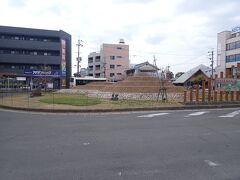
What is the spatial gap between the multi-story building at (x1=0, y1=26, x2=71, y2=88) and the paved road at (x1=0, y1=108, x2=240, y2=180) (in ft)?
178

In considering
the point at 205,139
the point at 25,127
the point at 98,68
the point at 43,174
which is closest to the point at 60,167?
the point at 43,174

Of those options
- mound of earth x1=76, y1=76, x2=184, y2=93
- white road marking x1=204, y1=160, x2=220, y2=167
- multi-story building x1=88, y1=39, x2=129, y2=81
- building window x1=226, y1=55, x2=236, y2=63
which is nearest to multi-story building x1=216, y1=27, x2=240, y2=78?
building window x1=226, y1=55, x2=236, y2=63

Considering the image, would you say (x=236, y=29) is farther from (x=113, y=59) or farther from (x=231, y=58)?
(x=113, y=59)

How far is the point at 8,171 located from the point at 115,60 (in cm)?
8613

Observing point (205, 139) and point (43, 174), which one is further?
point (205, 139)

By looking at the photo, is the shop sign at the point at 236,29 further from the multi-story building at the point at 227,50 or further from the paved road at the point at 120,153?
the paved road at the point at 120,153

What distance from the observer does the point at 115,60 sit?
90938 mm

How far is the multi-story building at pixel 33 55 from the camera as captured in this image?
63625 millimetres

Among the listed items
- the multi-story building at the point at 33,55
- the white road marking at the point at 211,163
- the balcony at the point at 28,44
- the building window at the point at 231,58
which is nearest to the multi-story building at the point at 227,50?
the building window at the point at 231,58

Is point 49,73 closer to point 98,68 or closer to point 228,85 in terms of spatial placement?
point 98,68

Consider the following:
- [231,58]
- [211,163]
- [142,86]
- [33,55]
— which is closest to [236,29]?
[231,58]

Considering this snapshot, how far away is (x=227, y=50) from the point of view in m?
78.8

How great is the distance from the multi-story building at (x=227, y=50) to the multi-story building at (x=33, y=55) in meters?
43.1

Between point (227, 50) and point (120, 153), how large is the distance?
79243 mm
